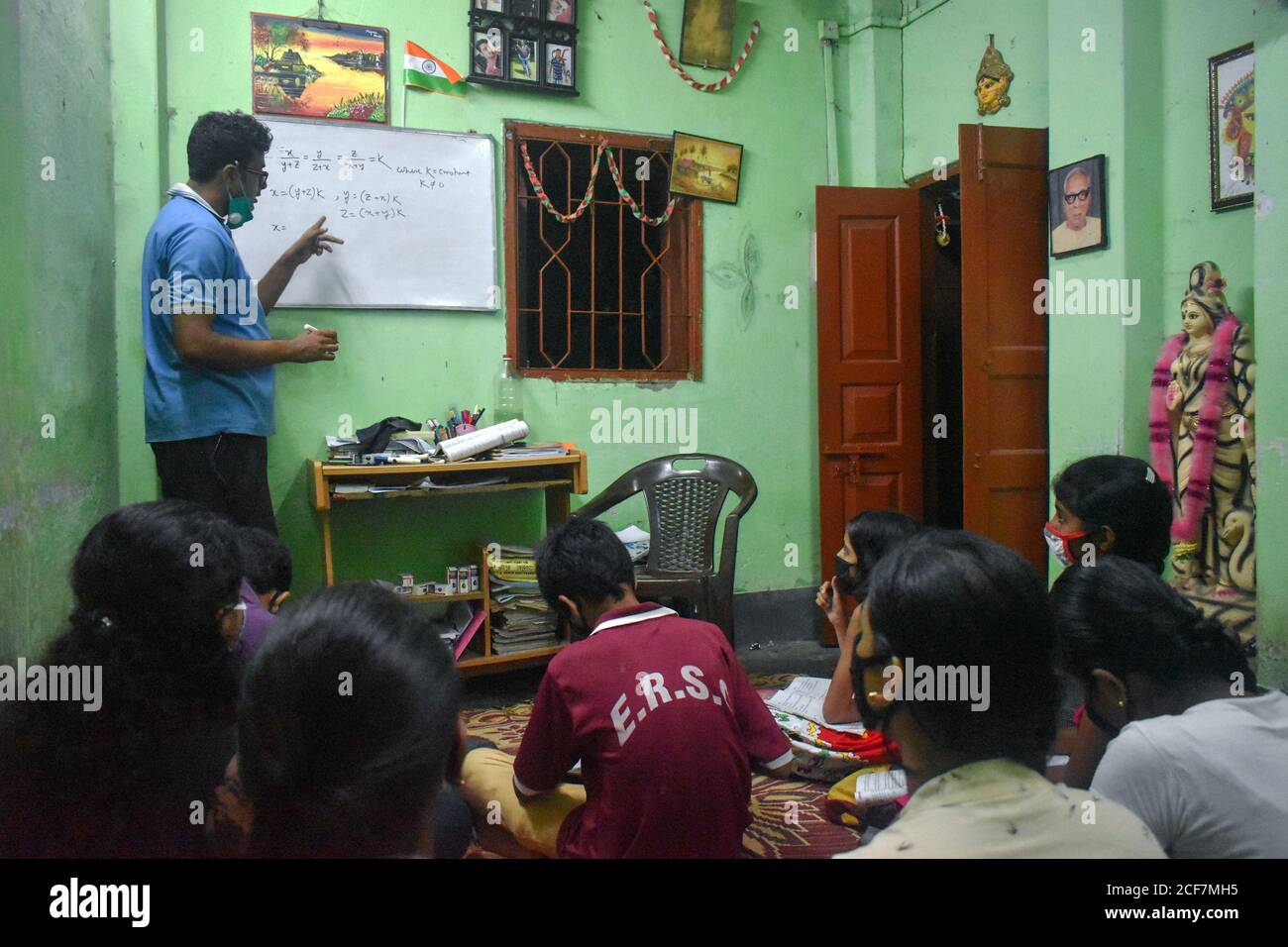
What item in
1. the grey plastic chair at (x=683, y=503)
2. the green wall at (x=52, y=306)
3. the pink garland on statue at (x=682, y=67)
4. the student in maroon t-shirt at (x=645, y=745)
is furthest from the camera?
the pink garland on statue at (x=682, y=67)

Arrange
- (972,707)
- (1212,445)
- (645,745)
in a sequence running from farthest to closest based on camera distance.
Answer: (1212,445), (645,745), (972,707)

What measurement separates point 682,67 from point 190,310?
2.55 m

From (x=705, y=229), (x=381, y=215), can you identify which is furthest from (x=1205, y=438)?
(x=381, y=215)

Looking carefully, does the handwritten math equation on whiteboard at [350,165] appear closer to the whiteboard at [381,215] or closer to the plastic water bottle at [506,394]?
the whiteboard at [381,215]

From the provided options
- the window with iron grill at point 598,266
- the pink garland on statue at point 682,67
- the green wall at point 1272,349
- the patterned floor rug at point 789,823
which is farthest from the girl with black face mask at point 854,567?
the pink garland on statue at point 682,67

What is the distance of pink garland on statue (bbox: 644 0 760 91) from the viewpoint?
159 inches

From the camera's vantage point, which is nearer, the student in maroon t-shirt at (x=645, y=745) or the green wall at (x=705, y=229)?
the student in maroon t-shirt at (x=645, y=745)

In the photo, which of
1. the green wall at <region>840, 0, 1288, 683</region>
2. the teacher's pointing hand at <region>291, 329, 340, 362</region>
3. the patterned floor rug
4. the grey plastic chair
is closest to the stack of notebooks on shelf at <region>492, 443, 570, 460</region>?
the grey plastic chair

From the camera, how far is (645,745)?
140cm

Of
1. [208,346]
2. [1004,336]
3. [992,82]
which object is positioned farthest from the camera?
[992,82]

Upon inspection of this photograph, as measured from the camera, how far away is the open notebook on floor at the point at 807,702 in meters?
2.36

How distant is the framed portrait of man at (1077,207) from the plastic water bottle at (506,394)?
2245 millimetres

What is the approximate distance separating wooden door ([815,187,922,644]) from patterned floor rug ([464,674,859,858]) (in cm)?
176

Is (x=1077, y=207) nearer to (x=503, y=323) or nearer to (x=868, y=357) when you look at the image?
(x=868, y=357)
